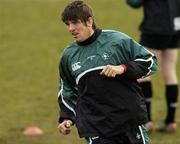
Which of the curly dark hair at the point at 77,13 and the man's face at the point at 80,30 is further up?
the curly dark hair at the point at 77,13

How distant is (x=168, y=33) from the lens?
8.33m

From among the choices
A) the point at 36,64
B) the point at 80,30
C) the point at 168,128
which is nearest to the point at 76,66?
the point at 80,30

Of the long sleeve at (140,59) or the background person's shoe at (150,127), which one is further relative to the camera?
the background person's shoe at (150,127)

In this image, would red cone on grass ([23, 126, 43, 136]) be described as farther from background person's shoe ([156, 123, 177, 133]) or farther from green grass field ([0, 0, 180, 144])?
background person's shoe ([156, 123, 177, 133])

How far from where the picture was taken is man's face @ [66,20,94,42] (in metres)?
5.22

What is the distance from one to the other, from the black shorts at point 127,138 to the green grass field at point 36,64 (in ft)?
8.20

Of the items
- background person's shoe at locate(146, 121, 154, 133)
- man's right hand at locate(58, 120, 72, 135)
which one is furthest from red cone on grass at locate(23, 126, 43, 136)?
man's right hand at locate(58, 120, 72, 135)

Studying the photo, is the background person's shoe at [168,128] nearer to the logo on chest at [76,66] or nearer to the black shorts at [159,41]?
the black shorts at [159,41]

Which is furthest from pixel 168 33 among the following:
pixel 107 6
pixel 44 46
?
pixel 107 6

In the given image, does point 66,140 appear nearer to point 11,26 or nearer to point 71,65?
point 71,65

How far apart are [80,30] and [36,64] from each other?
26.2ft

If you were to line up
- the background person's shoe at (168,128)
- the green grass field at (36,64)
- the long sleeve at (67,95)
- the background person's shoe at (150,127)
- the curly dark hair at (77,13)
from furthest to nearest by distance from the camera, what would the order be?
1. the green grass field at (36,64)
2. the background person's shoe at (168,128)
3. the background person's shoe at (150,127)
4. the long sleeve at (67,95)
5. the curly dark hair at (77,13)

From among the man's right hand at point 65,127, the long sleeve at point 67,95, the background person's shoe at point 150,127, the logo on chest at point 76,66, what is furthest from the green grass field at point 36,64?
the logo on chest at point 76,66

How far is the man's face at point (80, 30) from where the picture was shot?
522 centimetres
